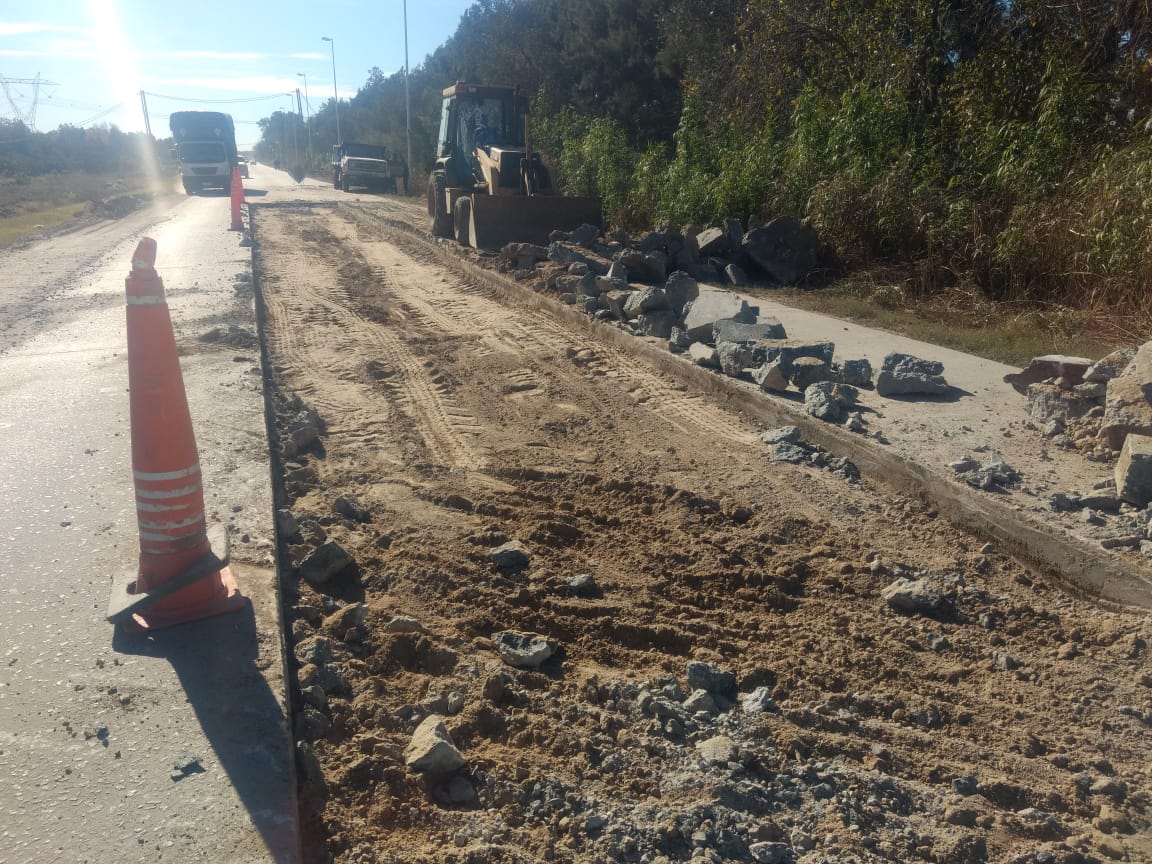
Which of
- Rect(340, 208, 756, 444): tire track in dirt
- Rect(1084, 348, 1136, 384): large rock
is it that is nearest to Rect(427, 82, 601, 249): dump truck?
Rect(340, 208, 756, 444): tire track in dirt

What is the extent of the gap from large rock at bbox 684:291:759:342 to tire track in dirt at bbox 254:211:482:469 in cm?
250

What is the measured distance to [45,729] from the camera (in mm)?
2684

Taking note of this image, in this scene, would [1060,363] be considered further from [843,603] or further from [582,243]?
[582,243]

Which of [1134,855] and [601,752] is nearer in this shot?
[1134,855]

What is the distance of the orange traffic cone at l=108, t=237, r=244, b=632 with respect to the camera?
10.4 feet

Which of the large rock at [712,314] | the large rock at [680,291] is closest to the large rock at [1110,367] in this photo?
the large rock at [712,314]

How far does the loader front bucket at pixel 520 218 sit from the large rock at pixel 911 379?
9.48 meters

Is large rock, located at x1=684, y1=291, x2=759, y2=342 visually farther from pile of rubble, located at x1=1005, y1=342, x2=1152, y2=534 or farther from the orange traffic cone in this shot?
the orange traffic cone

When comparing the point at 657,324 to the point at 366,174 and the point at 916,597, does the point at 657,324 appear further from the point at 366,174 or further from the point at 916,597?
the point at 366,174

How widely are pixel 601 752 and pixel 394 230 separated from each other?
18.1 meters

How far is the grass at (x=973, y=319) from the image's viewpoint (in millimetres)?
7789

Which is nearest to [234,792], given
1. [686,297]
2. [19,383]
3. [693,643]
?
[693,643]

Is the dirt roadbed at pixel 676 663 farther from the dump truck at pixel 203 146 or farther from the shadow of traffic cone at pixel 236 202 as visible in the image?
the dump truck at pixel 203 146

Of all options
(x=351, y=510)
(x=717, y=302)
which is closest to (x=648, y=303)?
(x=717, y=302)
